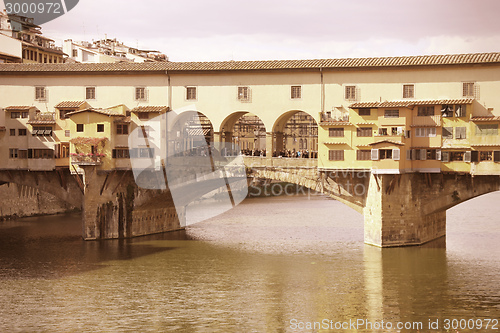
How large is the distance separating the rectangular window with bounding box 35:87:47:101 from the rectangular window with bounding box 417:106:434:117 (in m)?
23.2

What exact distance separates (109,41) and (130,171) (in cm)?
4459

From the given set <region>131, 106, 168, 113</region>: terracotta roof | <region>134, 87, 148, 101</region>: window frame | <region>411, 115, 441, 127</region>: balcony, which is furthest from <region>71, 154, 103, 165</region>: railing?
<region>411, 115, 441, 127</region>: balcony

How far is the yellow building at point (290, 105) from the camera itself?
129ft

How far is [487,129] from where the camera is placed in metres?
38.4

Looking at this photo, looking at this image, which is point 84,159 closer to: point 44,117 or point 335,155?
point 44,117

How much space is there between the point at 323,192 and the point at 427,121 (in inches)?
276

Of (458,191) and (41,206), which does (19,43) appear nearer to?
(41,206)

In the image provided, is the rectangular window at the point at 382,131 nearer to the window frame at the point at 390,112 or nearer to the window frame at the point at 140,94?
the window frame at the point at 390,112

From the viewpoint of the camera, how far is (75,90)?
4644 cm

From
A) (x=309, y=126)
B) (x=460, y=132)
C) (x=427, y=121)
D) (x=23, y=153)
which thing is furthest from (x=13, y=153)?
(x=460, y=132)

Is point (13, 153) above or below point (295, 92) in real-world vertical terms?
below

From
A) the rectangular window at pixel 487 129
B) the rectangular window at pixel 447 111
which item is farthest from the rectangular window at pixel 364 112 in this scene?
the rectangular window at pixel 487 129

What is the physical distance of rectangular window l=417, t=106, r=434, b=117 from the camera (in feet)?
131

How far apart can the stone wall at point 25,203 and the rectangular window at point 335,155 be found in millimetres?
27189
